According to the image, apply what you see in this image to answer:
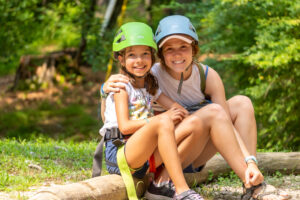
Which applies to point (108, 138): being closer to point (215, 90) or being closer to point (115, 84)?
point (115, 84)

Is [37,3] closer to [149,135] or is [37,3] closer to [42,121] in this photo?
[42,121]

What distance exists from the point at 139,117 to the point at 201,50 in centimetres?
489

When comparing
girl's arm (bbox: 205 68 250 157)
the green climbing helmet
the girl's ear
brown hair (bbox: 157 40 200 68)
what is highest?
the green climbing helmet

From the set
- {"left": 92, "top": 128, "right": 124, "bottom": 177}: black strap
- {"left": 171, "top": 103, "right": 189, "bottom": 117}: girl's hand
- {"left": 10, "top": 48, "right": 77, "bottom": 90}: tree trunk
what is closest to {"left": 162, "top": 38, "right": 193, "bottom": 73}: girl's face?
{"left": 171, "top": 103, "right": 189, "bottom": 117}: girl's hand

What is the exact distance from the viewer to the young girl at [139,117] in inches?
120

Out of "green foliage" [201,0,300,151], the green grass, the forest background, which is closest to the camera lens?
the green grass

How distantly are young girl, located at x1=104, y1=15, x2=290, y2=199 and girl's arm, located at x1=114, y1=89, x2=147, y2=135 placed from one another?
93mm

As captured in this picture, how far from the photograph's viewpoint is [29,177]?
3.69 m

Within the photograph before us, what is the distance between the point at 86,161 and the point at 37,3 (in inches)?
224

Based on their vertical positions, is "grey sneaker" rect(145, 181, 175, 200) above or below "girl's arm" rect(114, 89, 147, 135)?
below

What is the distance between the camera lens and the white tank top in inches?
142

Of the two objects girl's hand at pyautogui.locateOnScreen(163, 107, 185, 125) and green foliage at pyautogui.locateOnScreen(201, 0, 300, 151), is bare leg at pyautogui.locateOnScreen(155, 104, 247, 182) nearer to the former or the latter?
girl's hand at pyautogui.locateOnScreen(163, 107, 185, 125)

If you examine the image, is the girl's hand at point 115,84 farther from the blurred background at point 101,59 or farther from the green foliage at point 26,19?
the green foliage at point 26,19

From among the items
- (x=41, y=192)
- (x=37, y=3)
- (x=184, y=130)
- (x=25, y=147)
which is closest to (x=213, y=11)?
(x=37, y=3)
